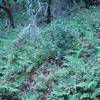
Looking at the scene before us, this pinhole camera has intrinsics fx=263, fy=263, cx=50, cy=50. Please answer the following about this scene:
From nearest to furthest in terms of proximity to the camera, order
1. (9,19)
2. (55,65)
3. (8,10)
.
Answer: (55,65), (8,10), (9,19)

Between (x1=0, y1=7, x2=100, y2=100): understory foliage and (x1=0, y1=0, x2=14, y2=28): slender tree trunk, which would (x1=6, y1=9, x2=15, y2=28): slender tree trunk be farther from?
(x1=0, y1=7, x2=100, y2=100): understory foliage

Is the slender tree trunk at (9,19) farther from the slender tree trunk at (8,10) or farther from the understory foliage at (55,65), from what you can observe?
the understory foliage at (55,65)

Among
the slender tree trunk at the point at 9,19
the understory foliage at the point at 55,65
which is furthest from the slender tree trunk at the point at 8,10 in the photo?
the understory foliage at the point at 55,65

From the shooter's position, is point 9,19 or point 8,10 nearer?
point 8,10

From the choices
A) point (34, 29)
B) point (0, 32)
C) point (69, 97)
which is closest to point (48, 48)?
point (34, 29)

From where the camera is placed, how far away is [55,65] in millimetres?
8914

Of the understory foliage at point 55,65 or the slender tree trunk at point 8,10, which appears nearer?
the understory foliage at point 55,65

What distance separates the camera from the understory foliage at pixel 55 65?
7.21 metres

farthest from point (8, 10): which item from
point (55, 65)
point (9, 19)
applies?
point (55, 65)

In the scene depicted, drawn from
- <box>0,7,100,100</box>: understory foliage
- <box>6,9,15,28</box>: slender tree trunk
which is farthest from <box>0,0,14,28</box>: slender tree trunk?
<box>0,7,100,100</box>: understory foliage

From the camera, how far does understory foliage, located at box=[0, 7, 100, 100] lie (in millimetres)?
7207

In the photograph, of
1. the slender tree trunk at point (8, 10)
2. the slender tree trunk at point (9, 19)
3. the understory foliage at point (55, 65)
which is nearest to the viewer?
the understory foliage at point (55, 65)

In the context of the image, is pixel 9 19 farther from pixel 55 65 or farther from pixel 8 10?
pixel 55 65

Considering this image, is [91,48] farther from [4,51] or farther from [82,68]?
[4,51]
